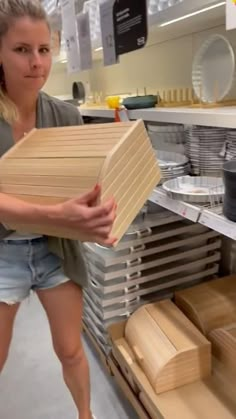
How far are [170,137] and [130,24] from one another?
1.54 feet

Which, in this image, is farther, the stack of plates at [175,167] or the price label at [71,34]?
the price label at [71,34]

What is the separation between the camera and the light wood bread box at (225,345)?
4.80 feet

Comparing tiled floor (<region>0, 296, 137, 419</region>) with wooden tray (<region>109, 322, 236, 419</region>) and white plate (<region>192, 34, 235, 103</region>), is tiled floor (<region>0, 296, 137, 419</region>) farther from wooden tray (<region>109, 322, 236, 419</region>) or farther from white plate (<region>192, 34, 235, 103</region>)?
white plate (<region>192, 34, 235, 103</region>)

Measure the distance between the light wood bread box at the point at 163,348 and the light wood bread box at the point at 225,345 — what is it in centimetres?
7

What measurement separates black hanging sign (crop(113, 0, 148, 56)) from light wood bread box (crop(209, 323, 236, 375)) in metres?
1.09

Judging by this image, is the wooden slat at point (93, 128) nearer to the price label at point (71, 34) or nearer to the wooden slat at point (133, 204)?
the wooden slat at point (133, 204)

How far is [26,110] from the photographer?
1168 millimetres

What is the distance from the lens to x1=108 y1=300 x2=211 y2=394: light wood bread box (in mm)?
1413

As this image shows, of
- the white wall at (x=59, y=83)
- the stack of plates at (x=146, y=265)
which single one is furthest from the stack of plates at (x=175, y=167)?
the white wall at (x=59, y=83)

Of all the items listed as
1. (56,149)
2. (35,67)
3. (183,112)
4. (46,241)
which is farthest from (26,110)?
(183,112)

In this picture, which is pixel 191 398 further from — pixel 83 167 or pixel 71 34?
pixel 71 34

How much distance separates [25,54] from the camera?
3.48ft

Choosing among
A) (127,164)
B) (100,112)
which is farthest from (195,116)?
(100,112)

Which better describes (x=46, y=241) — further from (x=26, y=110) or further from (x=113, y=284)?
(x=113, y=284)
